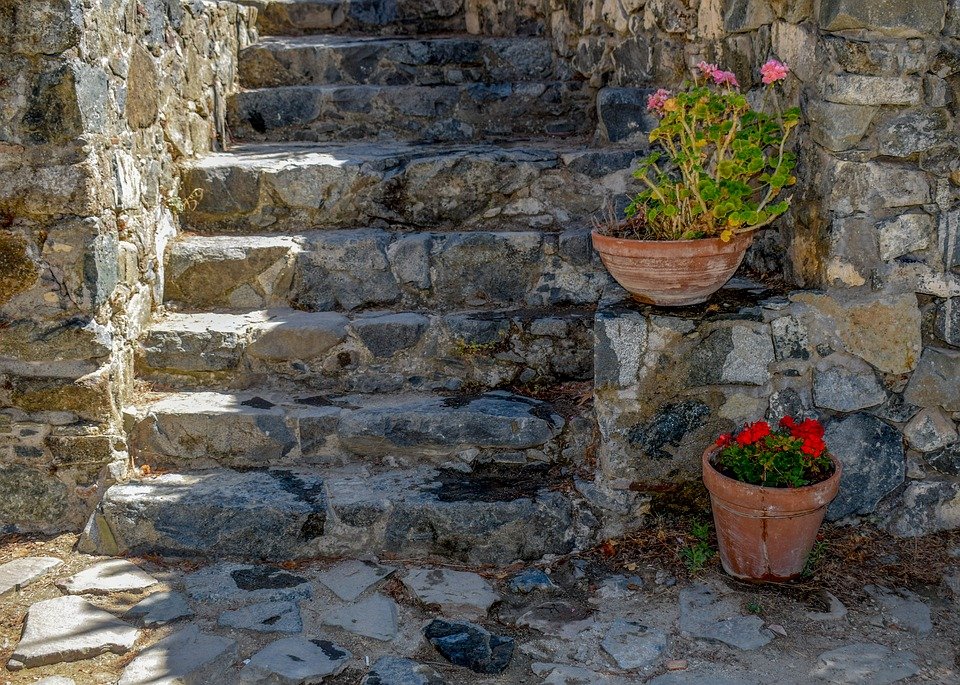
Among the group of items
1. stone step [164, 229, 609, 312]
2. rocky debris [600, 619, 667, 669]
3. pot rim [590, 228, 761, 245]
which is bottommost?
rocky debris [600, 619, 667, 669]

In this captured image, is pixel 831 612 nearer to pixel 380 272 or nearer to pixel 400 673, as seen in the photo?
pixel 400 673

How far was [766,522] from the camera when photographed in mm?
2895

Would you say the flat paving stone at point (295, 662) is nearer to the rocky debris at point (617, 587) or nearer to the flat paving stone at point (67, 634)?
the flat paving stone at point (67, 634)

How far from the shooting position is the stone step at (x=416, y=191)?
13.5ft

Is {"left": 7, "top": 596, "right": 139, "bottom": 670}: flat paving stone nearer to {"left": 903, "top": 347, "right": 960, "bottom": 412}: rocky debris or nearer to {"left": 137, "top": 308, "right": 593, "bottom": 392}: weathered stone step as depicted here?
{"left": 137, "top": 308, "right": 593, "bottom": 392}: weathered stone step

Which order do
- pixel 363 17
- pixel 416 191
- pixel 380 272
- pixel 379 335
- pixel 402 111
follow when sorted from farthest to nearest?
1. pixel 363 17
2. pixel 402 111
3. pixel 416 191
4. pixel 380 272
5. pixel 379 335

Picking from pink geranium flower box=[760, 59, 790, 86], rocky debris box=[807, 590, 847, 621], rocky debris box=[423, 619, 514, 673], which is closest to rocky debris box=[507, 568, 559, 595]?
rocky debris box=[423, 619, 514, 673]

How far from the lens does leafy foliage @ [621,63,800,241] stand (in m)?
2.99

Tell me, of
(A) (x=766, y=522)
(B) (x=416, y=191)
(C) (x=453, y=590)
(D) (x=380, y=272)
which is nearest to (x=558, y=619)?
(C) (x=453, y=590)

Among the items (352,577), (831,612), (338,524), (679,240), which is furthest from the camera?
(338,524)

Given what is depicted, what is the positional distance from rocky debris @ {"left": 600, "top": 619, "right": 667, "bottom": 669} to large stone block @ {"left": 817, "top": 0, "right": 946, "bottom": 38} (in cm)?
197

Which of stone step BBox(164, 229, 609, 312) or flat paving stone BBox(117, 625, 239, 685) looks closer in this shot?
flat paving stone BBox(117, 625, 239, 685)

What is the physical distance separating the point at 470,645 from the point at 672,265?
1.36 metres

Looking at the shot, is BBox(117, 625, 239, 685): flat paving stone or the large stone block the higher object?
the large stone block
